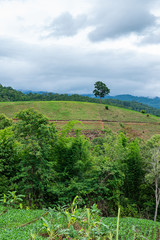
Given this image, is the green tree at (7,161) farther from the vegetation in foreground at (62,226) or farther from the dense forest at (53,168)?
the vegetation in foreground at (62,226)

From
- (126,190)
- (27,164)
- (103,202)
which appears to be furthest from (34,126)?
(126,190)

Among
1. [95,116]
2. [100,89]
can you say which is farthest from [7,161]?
Answer: [100,89]

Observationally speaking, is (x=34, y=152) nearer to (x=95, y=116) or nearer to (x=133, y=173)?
(x=133, y=173)

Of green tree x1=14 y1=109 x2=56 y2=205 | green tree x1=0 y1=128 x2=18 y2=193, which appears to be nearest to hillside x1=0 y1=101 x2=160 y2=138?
green tree x1=0 y1=128 x2=18 y2=193

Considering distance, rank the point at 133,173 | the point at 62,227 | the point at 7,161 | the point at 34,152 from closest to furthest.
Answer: the point at 62,227 < the point at 34,152 < the point at 7,161 < the point at 133,173

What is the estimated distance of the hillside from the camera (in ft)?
159

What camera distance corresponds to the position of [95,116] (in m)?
55.6

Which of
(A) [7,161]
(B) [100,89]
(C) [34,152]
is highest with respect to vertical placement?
(B) [100,89]

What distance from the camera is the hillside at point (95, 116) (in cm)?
4834

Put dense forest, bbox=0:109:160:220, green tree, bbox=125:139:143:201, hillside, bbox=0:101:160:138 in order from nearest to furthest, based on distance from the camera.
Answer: dense forest, bbox=0:109:160:220, green tree, bbox=125:139:143:201, hillside, bbox=0:101:160:138

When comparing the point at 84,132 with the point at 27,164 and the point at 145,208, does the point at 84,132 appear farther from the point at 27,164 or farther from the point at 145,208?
the point at 27,164

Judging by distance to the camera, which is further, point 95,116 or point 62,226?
point 95,116

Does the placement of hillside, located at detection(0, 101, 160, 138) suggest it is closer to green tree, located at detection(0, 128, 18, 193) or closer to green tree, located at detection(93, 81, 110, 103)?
green tree, located at detection(93, 81, 110, 103)

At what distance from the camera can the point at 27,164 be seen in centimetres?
1184
